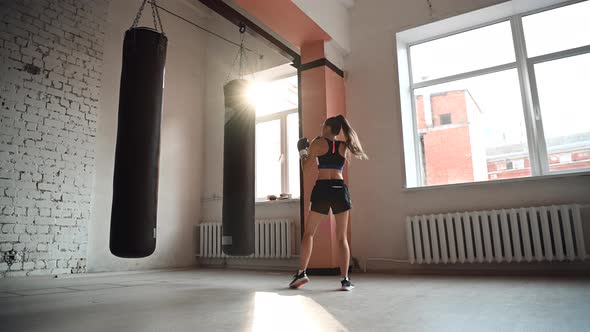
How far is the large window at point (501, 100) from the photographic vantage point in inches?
166

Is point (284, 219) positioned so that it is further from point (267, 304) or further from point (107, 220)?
point (267, 304)

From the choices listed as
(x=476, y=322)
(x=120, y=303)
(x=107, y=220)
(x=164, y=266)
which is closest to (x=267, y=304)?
(x=120, y=303)

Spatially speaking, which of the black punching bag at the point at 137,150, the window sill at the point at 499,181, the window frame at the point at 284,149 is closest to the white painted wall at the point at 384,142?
the window sill at the point at 499,181

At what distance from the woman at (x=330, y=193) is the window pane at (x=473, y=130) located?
2.05 m

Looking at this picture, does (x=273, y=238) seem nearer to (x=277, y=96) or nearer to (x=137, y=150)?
(x=277, y=96)

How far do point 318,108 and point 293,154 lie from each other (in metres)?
1.41

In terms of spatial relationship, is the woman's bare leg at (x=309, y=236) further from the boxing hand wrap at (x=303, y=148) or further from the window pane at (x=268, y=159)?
the window pane at (x=268, y=159)

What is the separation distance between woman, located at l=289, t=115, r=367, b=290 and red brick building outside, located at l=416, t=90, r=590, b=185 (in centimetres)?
204

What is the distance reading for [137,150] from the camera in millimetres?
2314

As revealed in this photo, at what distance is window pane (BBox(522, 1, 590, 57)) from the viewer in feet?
14.1

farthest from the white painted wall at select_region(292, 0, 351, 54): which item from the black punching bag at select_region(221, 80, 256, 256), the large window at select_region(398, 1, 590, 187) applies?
the black punching bag at select_region(221, 80, 256, 256)

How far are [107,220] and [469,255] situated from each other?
4458mm

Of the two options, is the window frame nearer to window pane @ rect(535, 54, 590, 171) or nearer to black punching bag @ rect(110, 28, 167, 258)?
window pane @ rect(535, 54, 590, 171)

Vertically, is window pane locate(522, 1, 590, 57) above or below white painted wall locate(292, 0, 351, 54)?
below
